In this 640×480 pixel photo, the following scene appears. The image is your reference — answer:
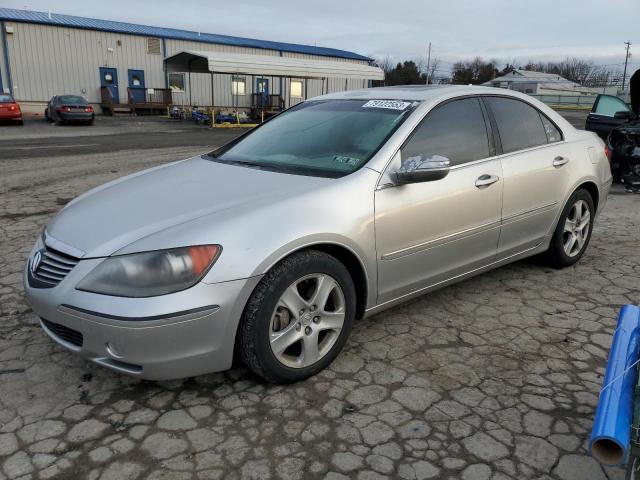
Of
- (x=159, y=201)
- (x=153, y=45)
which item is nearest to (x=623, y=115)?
Result: (x=159, y=201)

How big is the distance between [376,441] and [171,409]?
1028mm

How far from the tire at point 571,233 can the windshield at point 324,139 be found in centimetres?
188

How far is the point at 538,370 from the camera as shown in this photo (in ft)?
10.1

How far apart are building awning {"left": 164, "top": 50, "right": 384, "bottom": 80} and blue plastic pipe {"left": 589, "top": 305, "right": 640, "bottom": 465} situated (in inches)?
920

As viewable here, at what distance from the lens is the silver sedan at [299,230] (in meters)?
2.49

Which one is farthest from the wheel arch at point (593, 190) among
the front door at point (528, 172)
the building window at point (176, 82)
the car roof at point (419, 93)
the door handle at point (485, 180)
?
the building window at point (176, 82)

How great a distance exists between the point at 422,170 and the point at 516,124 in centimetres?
149

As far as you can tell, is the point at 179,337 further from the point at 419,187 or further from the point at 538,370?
the point at 538,370

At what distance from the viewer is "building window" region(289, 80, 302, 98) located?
119 feet

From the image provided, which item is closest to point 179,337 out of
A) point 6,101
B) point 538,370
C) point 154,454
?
point 154,454

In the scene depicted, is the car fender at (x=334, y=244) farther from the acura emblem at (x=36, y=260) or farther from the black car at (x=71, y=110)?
the black car at (x=71, y=110)

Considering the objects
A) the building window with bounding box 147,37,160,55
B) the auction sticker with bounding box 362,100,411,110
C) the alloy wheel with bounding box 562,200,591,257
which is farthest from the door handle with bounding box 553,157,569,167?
the building window with bounding box 147,37,160,55

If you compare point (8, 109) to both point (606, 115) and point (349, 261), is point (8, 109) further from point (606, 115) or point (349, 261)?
point (349, 261)

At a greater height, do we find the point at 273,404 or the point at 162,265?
the point at 162,265
